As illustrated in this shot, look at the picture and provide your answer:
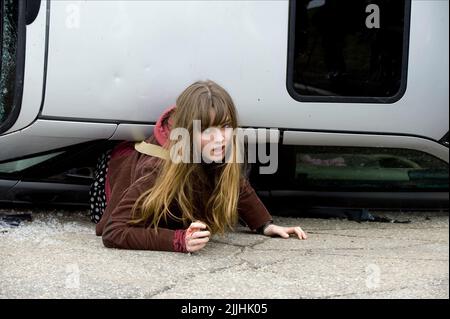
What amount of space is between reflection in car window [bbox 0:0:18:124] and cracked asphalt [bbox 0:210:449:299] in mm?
545

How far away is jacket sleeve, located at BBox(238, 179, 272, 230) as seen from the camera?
301 cm

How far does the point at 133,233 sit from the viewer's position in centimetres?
274

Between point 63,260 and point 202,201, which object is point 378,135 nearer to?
point 202,201

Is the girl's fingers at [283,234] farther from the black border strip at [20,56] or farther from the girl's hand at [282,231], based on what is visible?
the black border strip at [20,56]

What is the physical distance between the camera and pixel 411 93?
329cm

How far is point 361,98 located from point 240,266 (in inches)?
42.1

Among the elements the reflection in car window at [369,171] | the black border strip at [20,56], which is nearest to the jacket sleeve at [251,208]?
the reflection in car window at [369,171]

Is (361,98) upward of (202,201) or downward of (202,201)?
upward

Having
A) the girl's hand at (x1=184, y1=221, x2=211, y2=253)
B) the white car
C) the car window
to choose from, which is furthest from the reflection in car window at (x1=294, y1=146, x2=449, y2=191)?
the car window

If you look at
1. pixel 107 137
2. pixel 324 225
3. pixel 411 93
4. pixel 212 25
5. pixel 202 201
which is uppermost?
pixel 212 25

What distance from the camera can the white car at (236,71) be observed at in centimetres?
309

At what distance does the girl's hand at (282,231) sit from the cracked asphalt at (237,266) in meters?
0.03

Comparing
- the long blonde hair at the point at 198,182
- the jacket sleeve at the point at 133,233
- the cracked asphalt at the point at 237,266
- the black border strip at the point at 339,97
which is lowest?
the cracked asphalt at the point at 237,266
